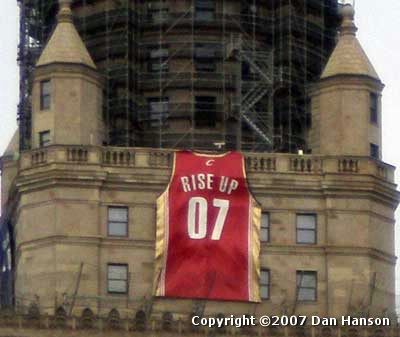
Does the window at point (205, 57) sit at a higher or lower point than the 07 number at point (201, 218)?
higher

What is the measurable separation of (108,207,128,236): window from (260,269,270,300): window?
313 inches

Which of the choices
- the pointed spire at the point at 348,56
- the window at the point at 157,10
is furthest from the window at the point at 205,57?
the pointed spire at the point at 348,56

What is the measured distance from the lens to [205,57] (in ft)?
588

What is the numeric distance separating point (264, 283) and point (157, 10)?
1913cm

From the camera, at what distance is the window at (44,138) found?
565ft

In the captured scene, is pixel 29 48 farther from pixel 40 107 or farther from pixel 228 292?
pixel 228 292

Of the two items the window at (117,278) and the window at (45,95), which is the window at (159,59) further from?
the window at (117,278)

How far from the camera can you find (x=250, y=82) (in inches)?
6983

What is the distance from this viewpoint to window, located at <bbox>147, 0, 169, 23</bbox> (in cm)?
18000

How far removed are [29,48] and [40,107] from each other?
11928 millimetres

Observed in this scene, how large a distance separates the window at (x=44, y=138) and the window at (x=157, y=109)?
844 cm

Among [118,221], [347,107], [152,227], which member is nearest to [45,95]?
[118,221]
